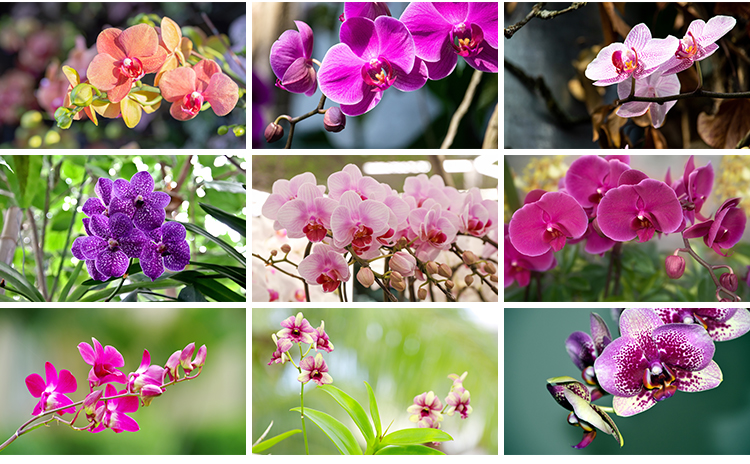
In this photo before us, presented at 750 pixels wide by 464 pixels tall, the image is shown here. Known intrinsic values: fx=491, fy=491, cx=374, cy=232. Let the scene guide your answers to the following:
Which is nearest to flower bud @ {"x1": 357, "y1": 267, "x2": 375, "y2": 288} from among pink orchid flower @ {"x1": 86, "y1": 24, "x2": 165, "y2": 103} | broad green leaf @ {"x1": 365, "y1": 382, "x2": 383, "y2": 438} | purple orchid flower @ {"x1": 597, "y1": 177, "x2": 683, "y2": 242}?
broad green leaf @ {"x1": 365, "y1": 382, "x2": 383, "y2": 438}

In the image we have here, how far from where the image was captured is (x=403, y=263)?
3.14 ft

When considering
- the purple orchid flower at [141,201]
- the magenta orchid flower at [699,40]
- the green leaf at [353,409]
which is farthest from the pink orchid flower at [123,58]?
the magenta orchid flower at [699,40]

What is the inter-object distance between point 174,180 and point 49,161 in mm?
267

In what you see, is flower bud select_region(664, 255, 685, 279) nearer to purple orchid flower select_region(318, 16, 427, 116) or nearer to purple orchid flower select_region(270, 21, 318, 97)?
purple orchid flower select_region(318, 16, 427, 116)

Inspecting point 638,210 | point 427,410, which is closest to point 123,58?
point 427,410

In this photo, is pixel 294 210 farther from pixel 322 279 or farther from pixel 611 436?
pixel 611 436

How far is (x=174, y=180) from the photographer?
3.38 ft

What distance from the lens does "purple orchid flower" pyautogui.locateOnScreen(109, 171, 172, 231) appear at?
3.13ft

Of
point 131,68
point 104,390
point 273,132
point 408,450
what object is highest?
point 131,68

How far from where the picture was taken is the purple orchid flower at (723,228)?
38.8 inches

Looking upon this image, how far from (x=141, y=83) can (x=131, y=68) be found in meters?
0.03

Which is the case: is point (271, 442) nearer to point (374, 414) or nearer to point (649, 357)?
point (374, 414)

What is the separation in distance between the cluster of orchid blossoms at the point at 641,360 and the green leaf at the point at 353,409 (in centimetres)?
39

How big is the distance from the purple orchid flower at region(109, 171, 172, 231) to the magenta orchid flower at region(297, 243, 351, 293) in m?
0.30
